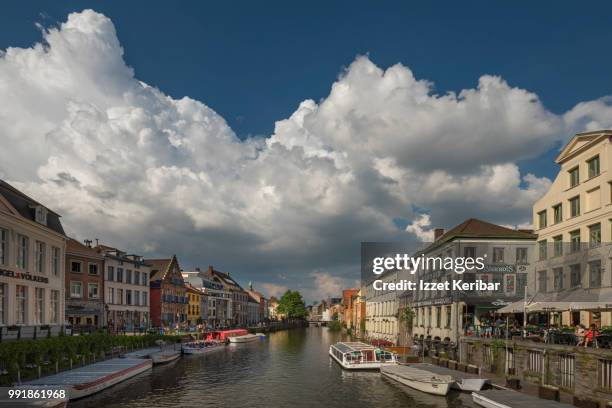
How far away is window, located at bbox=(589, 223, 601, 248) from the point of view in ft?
131

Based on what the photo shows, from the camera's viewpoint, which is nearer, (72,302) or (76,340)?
(76,340)

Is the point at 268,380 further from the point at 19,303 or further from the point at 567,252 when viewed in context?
the point at 567,252

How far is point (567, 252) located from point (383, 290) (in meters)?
46.0

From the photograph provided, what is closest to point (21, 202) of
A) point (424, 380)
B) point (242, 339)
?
point (424, 380)

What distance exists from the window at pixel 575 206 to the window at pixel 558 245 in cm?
298

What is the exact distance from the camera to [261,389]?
39.1 m

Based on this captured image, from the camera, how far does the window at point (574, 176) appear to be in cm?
4331

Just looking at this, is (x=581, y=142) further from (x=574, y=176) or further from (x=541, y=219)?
(x=541, y=219)

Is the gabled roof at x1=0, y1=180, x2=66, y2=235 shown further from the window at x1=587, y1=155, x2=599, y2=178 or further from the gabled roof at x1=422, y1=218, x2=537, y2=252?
the window at x1=587, y1=155, x2=599, y2=178

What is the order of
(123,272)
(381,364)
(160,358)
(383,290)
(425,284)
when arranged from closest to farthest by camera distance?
(381,364), (160,358), (425,284), (123,272), (383,290)

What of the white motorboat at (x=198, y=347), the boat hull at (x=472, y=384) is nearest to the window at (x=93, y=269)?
the white motorboat at (x=198, y=347)

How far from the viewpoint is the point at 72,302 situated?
6912 cm

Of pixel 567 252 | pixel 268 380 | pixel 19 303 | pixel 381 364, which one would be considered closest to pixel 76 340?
pixel 19 303

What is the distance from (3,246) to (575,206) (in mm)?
46309
